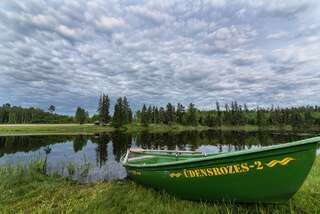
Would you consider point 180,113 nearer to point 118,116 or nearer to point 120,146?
point 118,116

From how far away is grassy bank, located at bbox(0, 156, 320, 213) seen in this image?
6.34m

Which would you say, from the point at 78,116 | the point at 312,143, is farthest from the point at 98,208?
the point at 78,116

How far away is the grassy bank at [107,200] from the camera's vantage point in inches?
249

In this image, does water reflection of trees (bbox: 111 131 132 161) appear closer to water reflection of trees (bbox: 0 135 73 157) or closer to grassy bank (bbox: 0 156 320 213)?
water reflection of trees (bbox: 0 135 73 157)

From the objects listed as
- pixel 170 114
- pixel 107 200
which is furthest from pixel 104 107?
pixel 107 200

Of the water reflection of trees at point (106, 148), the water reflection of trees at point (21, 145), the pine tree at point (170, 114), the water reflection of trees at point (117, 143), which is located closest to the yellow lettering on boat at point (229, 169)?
the water reflection of trees at point (106, 148)

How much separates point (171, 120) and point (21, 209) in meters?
113

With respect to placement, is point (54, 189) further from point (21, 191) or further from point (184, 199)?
point (184, 199)

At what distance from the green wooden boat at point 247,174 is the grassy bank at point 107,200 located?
36 centimetres

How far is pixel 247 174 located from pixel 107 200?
4.63 meters

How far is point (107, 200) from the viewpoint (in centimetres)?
779

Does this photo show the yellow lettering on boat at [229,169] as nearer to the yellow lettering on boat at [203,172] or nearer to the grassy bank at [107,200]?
the yellow lettering on boat at [203,172]

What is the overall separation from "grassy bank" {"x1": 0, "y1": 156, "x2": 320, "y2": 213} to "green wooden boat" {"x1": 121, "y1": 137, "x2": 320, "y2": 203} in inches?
14.2

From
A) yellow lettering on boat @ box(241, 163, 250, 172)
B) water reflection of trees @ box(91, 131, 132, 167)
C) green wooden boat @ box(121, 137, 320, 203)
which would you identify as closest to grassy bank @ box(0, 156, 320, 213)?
green wooden boat @ box(121, 137, 320, 203)
